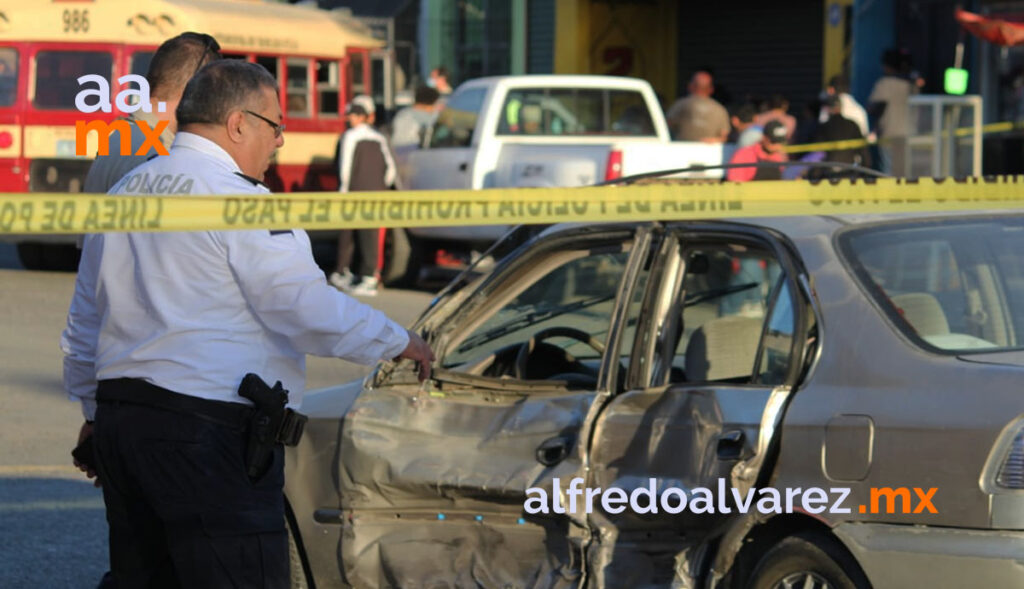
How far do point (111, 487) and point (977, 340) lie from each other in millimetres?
2268

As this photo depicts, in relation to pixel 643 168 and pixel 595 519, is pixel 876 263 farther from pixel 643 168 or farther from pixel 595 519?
pixel 643 168

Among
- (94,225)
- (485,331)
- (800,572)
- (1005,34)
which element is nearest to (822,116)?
(1005,34)

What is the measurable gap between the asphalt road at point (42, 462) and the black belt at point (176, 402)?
2.57 metres

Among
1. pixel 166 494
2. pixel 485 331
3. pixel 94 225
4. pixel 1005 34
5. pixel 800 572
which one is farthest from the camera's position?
pixel 1005 34

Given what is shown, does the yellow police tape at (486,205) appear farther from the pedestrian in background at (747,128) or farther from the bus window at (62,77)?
the bus window at (62,77)

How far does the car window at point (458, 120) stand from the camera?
15.7 m

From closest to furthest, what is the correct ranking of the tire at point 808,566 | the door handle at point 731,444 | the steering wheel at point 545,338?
the tire at point 808,566 → the door handle at point 731,444 → the steering wheel at point 545,338

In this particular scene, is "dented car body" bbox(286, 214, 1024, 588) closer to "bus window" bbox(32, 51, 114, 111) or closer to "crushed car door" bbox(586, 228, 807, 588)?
"crushed car door" bbox(586, 228, 807, 588)

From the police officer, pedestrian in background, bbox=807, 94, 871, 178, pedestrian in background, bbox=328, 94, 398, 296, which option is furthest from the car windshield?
pedestrian in background, bbox=807, 94, 871, 178

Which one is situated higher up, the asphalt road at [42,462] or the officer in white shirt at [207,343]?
the officer in white shirt at [207,343]

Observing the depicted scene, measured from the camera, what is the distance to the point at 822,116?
16391 millimetres

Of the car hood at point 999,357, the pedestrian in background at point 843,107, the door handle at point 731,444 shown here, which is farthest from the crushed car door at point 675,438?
the pedestrian in background at point 843,107

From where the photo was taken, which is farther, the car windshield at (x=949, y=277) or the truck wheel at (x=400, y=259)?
the truck wheel at (x=400, y=259)

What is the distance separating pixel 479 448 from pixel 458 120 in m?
10.8
